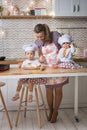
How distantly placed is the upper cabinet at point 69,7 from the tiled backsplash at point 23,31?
0.37 m

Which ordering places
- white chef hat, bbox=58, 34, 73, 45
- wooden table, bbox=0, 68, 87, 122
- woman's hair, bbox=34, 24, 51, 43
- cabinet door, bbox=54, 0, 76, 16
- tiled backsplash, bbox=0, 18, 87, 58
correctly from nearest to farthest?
wooden table, bbox=0, 68, 87, 122, white chef hat, bbox=58, 34, 73, 45, woman's hair, bbox=34, 24, 51, 43, cabinet door, bbox=54, 0, 76, 16, tiled backsplash, bbox=0, 18, 87, 58

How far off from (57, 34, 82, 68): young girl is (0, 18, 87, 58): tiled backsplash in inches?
54.9

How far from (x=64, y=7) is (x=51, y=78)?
4.90ft

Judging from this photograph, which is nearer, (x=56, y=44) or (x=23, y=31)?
(x=56, y=44)

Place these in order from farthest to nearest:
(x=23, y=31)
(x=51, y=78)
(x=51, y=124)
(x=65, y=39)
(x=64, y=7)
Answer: (x=23, y=31), (x=64, y=7), (x=51, y=124), (x=51, y=78), (x=65, y=39)

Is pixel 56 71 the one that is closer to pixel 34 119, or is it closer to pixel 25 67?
pixel 25 67

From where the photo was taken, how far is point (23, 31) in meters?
4.93

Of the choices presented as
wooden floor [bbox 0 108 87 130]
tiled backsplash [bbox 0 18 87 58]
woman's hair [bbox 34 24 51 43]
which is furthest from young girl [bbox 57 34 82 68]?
tiled backsplash [bbox 0 18 87 58]

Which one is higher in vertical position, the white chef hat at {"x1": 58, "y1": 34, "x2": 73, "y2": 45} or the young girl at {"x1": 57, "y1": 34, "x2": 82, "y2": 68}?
the white chef hat at {"x1": 58, "y1": 34, "x2": 73, "y2": 45}

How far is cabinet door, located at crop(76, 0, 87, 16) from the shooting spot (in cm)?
458

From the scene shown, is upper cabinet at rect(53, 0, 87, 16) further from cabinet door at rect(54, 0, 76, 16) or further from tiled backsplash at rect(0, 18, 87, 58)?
tiled backsplash at rect(0, 18, 87, 58)

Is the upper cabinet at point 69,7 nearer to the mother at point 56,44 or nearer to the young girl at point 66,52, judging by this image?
the mother at point 56,44

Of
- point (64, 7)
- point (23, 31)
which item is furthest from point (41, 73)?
point (23, 31)

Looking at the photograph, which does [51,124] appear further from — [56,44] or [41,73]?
[56,44]
